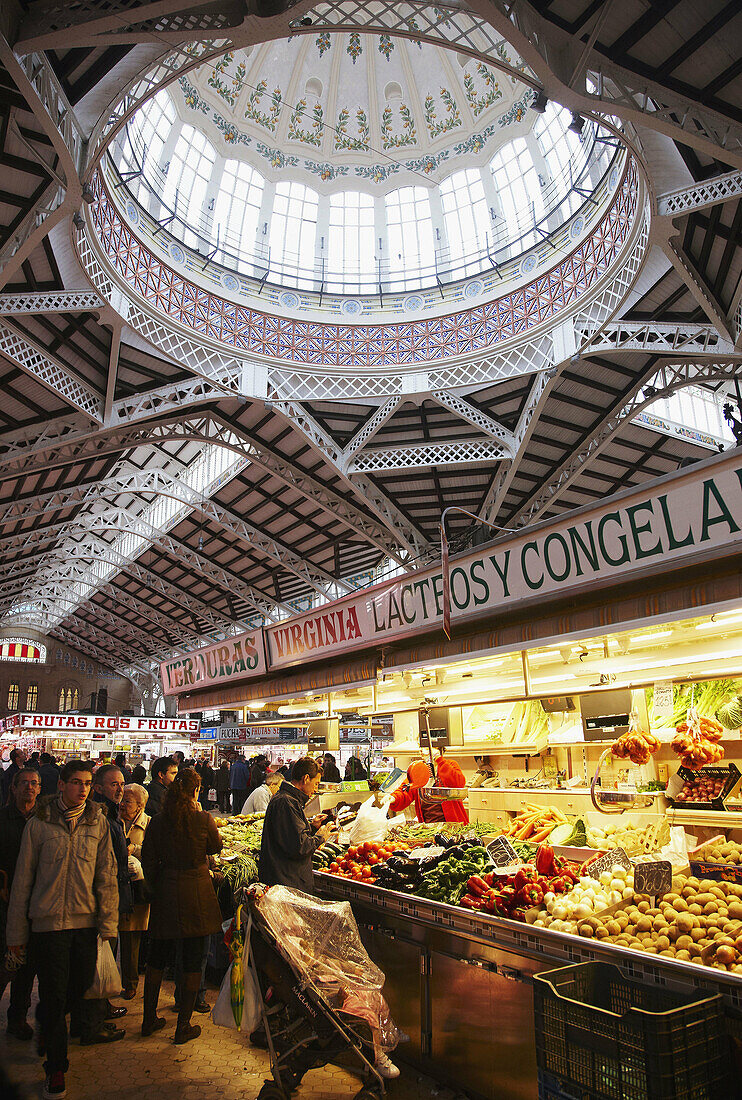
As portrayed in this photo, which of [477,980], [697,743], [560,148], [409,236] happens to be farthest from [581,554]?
[409,236]

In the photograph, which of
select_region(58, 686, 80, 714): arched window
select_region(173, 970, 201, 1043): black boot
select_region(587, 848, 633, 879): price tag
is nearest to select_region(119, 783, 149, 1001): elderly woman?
select_region(173, 970, 201, 1043): black boot

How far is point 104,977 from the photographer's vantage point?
13.8 ft

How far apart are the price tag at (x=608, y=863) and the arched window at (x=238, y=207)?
48.6 feet

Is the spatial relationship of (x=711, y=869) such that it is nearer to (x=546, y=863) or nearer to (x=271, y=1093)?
(x=546, y=863)

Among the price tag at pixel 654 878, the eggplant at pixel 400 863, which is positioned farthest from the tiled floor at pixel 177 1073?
the price tag at pixel 654 878

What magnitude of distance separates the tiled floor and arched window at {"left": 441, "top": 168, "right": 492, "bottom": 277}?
15937mm

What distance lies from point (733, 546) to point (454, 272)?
1431cm

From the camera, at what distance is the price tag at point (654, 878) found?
3.90m

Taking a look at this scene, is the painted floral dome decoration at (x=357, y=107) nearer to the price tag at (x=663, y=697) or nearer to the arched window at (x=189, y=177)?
the arched window at (x=189, y=177)

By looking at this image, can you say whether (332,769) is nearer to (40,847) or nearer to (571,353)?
(571,353)

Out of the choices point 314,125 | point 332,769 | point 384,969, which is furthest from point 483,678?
point 314,125

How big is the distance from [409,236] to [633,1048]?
17818 mm

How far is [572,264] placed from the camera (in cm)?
1342

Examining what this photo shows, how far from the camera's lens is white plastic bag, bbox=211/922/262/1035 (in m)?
3.95
